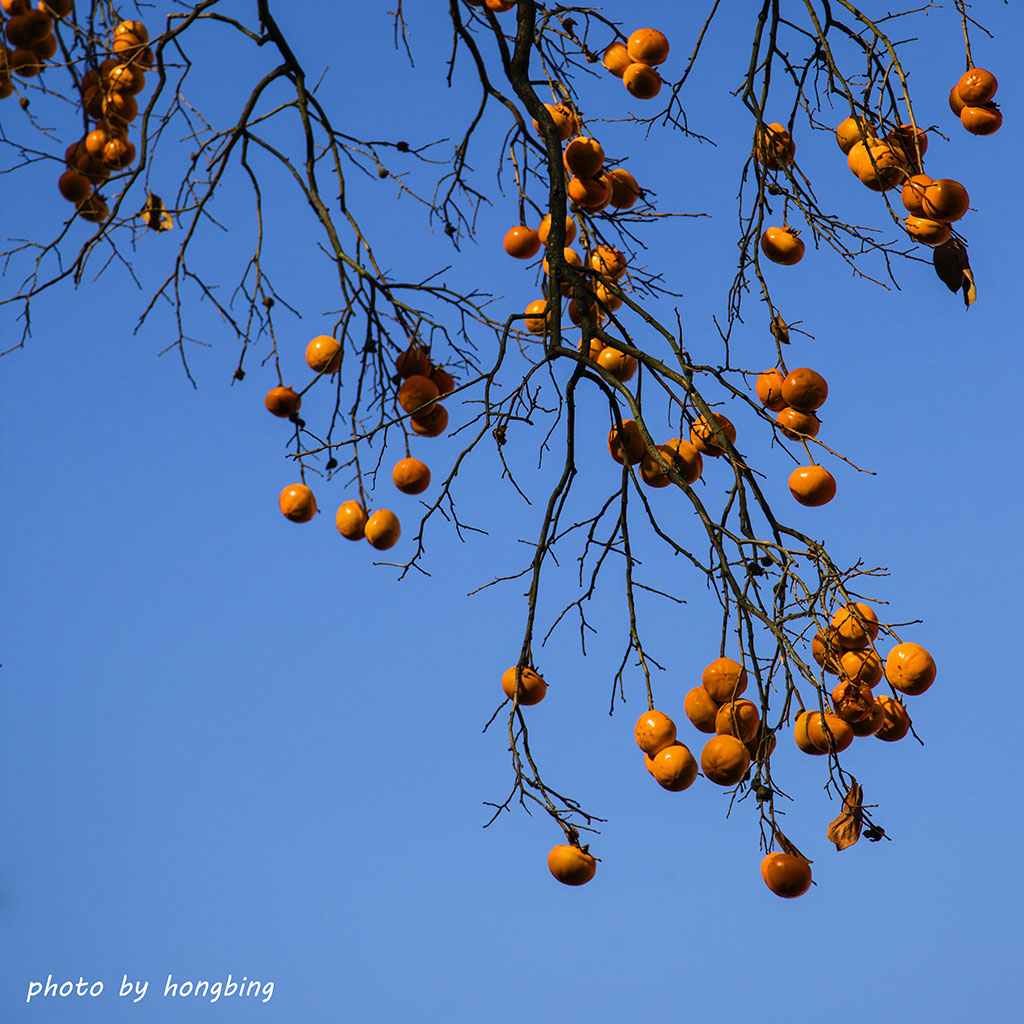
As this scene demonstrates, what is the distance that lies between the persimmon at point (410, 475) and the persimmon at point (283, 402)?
33cm

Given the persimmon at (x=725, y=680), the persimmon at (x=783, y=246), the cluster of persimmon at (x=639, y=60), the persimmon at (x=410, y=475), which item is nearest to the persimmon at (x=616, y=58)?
the cluster of persimmon at (x=639, y=60)

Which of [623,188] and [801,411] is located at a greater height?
[623,188]

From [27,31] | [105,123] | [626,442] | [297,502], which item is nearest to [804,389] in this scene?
[626,442]

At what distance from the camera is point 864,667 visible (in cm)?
209

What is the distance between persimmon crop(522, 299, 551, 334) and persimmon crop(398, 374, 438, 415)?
264 mm

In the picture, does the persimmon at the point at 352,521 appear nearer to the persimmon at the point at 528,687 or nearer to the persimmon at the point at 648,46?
the persimmon at the point at 528,687

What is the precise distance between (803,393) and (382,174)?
1.44m

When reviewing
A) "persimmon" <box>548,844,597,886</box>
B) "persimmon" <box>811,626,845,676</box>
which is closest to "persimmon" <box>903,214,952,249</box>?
"persimmon" <box>811,626,845,676</box>

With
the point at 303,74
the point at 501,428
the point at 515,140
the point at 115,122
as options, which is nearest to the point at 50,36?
→ the point at 115,122

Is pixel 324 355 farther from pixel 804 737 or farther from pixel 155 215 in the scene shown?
pixel 804 737

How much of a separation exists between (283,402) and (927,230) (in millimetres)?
1534

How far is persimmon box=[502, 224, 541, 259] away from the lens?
313 cm

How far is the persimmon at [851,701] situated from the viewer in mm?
2059

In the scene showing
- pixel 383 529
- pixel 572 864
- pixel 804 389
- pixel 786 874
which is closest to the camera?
pixel 786 874
